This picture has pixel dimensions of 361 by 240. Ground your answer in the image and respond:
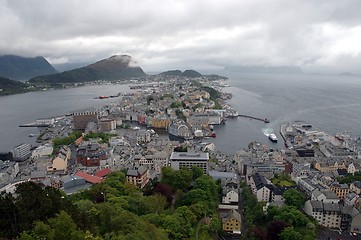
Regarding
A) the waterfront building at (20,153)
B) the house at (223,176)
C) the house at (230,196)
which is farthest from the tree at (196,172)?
the waterfront building at (20,153)

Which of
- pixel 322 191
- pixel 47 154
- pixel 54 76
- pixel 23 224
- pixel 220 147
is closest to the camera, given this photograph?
pixel 23 224

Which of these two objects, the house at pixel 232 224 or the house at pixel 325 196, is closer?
the house at pixel 232 224

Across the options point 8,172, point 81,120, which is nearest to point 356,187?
point 8,172

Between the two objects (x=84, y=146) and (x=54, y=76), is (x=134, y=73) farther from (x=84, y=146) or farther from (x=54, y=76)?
(x=84, y=146)

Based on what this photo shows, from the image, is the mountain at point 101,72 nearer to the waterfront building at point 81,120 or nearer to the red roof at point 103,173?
the waterfront building at point 81,120


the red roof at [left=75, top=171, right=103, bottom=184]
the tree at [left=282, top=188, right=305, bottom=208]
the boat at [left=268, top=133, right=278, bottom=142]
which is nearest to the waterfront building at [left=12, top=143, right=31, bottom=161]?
the red roof at [left=75, top=171, right=103, bottom=184]

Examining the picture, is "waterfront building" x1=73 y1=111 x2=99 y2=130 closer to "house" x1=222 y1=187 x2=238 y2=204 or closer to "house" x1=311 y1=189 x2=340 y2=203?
"house" x1=222 y1=187 x2=238 y2=204

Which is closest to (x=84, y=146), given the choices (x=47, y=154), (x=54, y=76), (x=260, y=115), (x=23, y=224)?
(x=47, y=154)
